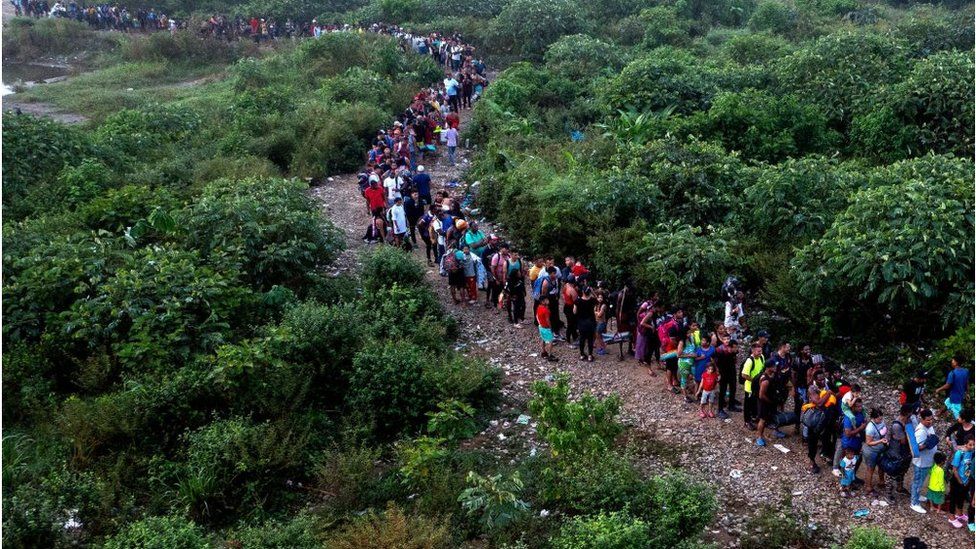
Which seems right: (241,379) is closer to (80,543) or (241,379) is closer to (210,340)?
(210,340)

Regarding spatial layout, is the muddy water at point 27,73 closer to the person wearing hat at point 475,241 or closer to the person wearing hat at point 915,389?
the person wearing hat at point 475,241

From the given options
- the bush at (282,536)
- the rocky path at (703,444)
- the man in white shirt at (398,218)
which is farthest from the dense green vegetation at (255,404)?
the man in white shirt at (398,218)

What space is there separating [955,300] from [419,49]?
20.2 meters

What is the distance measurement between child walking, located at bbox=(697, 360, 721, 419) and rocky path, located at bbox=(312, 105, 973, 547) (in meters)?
0.14

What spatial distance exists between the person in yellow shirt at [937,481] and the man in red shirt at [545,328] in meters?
4.49

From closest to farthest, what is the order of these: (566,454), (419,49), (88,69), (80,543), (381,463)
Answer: (80,543) < (566,454) < (381,463) < (419,49) < (88,69)

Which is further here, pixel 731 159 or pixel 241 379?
pixel 731 159

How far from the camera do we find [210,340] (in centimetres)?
998

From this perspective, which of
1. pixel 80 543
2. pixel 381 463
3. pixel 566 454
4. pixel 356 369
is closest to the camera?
pixel 80 543

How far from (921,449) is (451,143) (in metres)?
12.7

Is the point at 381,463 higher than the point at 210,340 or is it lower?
lower

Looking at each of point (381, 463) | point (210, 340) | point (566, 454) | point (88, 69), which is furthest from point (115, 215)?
point (88, 69)

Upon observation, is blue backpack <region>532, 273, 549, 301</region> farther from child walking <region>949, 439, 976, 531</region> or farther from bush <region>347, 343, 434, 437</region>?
child walking <region>949, 439, 976, 531</region>

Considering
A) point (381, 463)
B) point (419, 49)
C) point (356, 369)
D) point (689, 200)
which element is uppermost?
point (419, 49)
